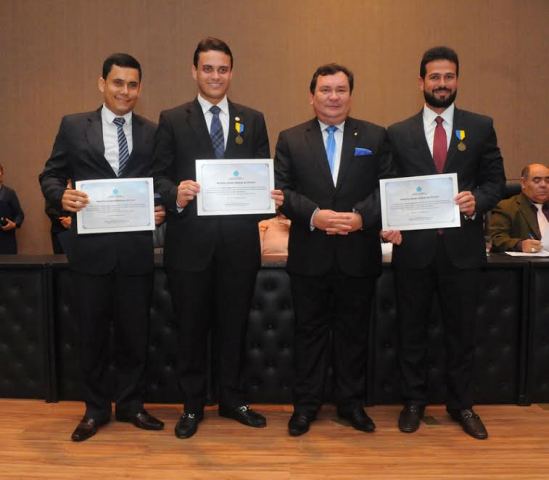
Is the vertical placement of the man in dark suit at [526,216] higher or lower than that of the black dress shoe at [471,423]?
higher

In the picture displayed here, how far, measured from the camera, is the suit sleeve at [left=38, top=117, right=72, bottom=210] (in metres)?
2.96

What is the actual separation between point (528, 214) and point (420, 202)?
1969 millimetres

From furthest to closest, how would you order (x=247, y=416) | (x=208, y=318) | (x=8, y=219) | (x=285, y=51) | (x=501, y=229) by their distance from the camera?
(x=285, y=51)
(x=8, y=219)
(x=501, y=229)
(x=247, y=416)
(x=208, y=318)

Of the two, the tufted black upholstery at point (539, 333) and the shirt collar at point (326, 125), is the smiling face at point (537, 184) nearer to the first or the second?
the tufted black upholstery at point (539, 333)

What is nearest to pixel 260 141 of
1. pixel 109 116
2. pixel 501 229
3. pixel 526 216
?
pixel 109 116

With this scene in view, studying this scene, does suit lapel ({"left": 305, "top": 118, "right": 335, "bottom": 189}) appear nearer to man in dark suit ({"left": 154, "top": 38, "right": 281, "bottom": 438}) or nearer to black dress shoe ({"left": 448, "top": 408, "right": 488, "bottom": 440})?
man in dark suit ({"left": 154, "top": 38, "right": 281, "bottom": 438})

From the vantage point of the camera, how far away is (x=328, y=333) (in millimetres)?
3107

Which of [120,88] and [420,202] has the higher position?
[120,88]

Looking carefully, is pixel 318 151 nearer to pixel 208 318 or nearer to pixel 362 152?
pixel 362 152

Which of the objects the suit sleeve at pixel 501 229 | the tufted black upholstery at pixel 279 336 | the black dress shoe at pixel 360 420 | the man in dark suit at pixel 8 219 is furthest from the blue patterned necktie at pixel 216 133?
the man in dark suit at pixel 8 219

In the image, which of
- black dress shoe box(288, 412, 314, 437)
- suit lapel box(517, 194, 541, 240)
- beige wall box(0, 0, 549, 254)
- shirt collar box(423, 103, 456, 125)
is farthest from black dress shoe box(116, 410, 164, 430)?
beige wall box(0, 0, 549, 254)

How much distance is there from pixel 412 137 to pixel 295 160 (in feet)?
1.90

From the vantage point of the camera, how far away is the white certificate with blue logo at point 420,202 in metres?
2.88

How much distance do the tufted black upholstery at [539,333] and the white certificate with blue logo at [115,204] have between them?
2.14m
